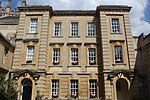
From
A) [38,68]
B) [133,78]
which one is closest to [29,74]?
[38,68]

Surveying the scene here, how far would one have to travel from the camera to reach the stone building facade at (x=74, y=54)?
802 inches

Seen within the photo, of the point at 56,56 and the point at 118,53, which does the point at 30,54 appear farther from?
the point at 118,53

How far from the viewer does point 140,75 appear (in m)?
22.1

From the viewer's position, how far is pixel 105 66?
68.0 ft

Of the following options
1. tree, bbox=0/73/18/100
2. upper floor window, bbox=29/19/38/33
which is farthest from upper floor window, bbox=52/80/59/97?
upper floor window, bbox=29/19/38/33

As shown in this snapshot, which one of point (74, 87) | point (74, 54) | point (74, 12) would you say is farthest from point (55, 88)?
point (74, 12)

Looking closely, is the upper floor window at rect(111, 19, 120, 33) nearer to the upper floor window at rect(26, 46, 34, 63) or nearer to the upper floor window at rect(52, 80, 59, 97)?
the upper floor window at rect(52, 80, 59, 97)

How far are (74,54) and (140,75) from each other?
8504 millimetres

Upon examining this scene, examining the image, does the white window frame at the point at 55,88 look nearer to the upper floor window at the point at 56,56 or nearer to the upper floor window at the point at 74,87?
the upper floor window at the point at 74,87

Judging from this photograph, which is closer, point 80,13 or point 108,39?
point 108,39

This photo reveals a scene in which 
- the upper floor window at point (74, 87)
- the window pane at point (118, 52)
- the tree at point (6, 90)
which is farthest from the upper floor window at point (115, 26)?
the tree at point (6, 90)

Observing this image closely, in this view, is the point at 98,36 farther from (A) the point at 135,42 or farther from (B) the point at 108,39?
(A) the point at 135,42

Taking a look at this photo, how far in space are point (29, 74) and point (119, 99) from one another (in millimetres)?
10842

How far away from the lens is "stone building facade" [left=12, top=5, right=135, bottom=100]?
20.4m
